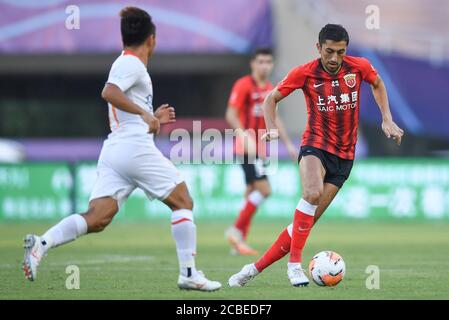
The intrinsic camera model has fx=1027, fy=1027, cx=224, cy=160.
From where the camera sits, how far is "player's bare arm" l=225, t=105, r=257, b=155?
13.9 meters

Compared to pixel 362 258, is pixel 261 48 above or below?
above

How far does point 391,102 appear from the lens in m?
26.2

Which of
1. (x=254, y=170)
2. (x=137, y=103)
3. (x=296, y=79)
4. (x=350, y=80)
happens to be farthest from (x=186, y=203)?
(x=254, y=170)

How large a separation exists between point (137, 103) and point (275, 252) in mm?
1967

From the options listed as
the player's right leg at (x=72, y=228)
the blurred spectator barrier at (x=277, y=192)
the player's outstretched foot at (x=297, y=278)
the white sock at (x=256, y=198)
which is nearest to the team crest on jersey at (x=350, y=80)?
the player's outstretched foot at (x=297, y=278)

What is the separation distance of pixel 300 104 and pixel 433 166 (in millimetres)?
7162

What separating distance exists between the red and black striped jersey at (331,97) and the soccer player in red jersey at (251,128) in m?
4.52

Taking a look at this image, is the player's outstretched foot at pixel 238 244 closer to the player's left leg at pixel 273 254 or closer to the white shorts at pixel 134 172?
the player's left leg at pixel 273 254

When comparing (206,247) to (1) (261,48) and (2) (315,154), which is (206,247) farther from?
(2) (315,154)

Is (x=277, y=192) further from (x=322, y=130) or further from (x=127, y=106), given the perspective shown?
(x=127, y=106)
